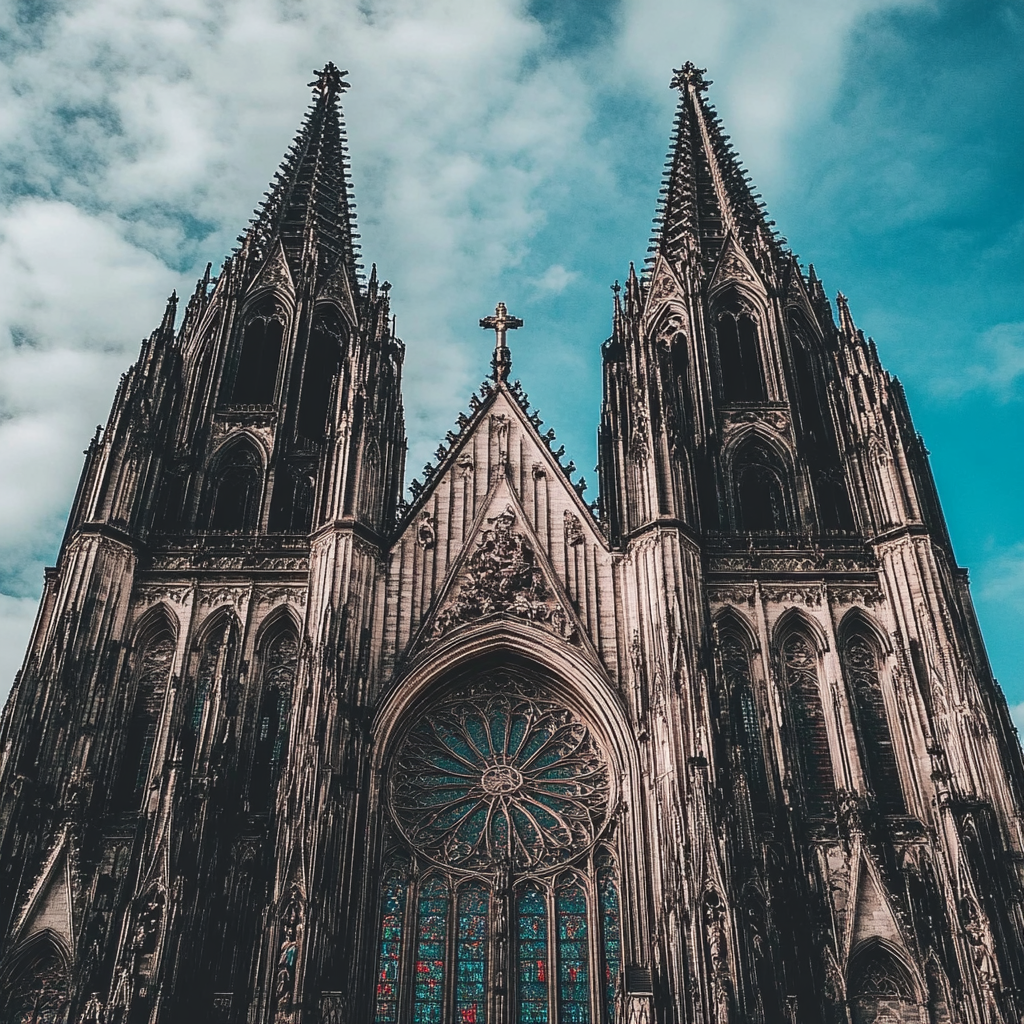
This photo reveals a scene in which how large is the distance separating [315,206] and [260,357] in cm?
767

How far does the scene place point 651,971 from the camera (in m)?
21.5

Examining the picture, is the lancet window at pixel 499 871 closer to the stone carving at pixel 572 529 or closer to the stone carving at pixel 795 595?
the stone carving at pixel 572 529

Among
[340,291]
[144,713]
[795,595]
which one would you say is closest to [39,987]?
[144,713]

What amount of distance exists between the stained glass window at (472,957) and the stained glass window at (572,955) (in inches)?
53.6

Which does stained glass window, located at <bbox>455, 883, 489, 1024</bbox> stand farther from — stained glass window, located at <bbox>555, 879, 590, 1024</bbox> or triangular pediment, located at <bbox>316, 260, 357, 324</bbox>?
triangular pediment, located at <bbox>316, 260, 357, 324</bbox>

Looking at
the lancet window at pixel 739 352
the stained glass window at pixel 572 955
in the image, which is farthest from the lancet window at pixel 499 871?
the lancet window at pixel 739 352

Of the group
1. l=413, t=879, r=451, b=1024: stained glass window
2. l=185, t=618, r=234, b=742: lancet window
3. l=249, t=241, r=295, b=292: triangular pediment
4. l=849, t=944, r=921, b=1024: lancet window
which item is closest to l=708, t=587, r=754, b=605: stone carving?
l=849, t=944, r=921, b=1024: lancet window

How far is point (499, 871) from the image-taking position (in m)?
24.0

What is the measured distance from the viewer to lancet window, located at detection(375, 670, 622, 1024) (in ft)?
74.3

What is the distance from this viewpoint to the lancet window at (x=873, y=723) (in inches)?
987

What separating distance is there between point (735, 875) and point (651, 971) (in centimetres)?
217

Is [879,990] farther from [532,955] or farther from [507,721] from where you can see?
[507,721]

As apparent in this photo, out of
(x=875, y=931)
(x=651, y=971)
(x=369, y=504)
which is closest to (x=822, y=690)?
(x=875, y=931)

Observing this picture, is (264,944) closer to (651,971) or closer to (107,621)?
(651,971)
